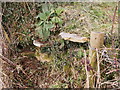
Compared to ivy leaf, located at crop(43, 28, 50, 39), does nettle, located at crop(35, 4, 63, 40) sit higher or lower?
higher

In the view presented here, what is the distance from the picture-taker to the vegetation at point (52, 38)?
2.38 metres

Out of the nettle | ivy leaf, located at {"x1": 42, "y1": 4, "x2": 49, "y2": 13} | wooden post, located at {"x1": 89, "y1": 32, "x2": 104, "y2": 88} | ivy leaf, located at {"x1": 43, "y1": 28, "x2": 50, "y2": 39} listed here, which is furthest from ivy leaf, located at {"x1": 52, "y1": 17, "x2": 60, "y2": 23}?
wooden post, located at {"x1": 89, "y1": 32, "x2": 104, "y2": 88}

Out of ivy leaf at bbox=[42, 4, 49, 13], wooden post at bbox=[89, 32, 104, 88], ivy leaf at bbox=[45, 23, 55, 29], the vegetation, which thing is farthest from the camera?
ivy leaf at bbox=[42, 4, 49, 13]

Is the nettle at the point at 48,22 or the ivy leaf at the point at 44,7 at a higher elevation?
the ivy leaf at the point at 44,7

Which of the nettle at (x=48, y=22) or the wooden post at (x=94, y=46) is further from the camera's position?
the nettle at (x=48, y=22)

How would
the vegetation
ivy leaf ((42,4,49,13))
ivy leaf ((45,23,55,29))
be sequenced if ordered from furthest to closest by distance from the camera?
ivy leaf ((42,4,49,13)) < ivy leaf ((45,23,55,29)) < the vegetation

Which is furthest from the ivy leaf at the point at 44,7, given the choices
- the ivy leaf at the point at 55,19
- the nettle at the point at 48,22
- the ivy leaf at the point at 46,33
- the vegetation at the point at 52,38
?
the ivy leaf at the point at 46,33

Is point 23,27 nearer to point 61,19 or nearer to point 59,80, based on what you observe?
point 61,19

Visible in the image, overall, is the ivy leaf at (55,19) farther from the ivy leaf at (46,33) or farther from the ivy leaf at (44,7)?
the ivy leaf at (44,7)

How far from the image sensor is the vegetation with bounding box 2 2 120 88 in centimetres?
238

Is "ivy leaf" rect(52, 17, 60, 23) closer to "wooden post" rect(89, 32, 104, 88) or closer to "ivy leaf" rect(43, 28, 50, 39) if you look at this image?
"ivy leaf" rect(43, 28, 50, 39)

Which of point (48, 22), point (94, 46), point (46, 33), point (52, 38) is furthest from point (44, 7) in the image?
point (94, 46)

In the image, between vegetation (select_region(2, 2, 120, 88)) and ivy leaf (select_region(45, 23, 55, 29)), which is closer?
vegetation (select_region(2, 2, 120, 88))

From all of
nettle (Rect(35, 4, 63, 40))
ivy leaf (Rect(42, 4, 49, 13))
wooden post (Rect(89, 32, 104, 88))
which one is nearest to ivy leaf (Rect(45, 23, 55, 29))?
nettle (Rect(35, 4, 63, 40))
